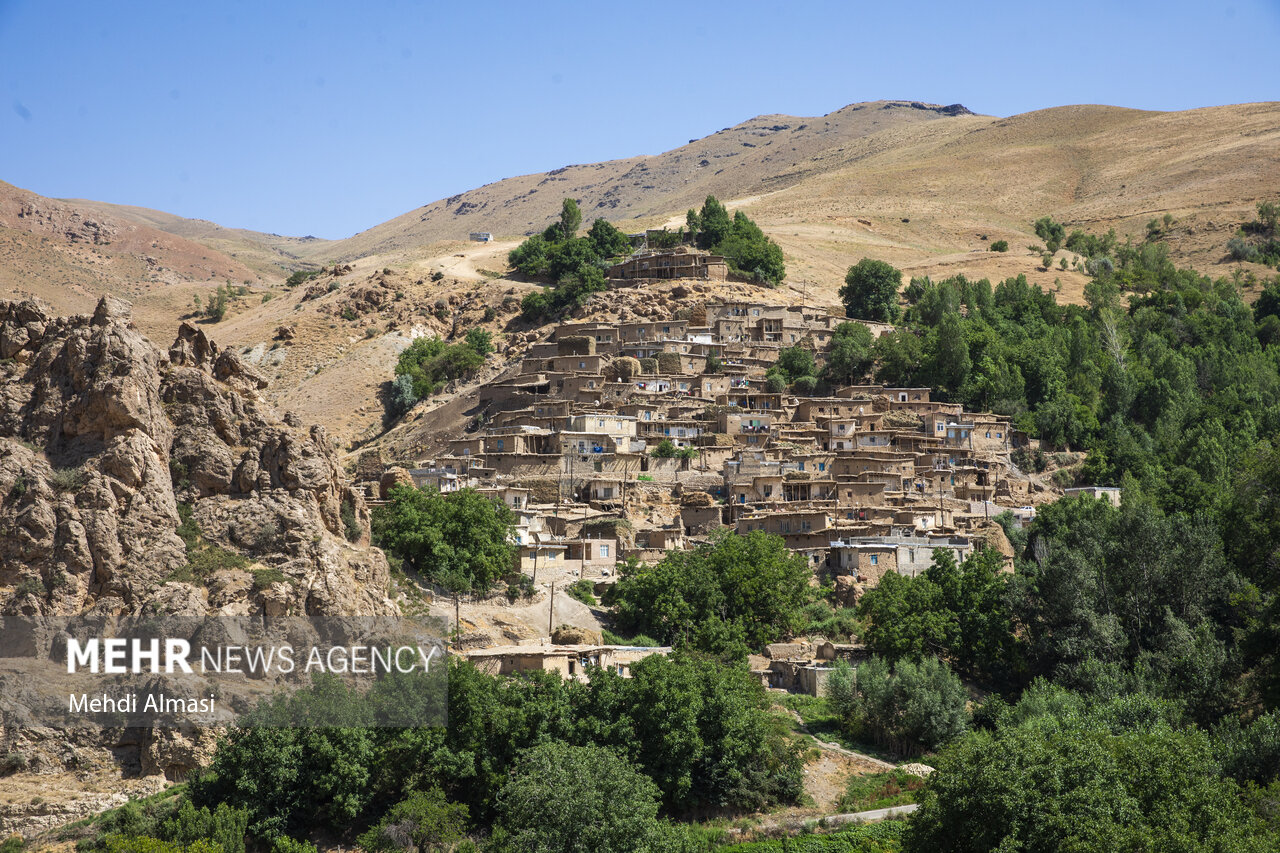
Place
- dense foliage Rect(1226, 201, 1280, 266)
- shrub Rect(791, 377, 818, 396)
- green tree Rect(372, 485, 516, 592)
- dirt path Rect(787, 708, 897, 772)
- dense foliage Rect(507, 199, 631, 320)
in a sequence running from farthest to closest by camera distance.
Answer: dense foliage Rect(1226, 201, 1280, 266) < dense foliage Rect(507, 199, 631, 320) < shrub Rect(791, 377, 818, 396) < green tree Rect(372, 485, 516, 592) < dirt path Rect(787, 708, 897, 772)

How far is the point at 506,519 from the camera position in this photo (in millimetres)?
47125

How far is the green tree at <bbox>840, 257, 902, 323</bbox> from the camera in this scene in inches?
3250

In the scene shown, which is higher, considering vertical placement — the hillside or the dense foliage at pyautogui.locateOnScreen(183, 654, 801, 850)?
the hillside

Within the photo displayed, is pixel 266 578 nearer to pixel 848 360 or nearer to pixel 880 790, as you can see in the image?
pixel 880 790

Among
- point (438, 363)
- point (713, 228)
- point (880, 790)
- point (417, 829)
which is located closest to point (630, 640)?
point (880, 790)

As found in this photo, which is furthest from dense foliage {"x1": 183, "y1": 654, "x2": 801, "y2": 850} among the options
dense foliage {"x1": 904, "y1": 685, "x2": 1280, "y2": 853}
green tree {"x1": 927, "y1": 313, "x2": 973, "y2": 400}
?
green tree {"x1": 927, "y1": 313, "x2": 973, "y2": 400}

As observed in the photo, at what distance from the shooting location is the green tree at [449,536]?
4291 cm

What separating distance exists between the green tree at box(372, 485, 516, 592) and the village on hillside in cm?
169

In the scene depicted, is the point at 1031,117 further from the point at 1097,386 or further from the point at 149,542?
the point at 149,542

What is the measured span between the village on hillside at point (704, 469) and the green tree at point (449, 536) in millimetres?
1690

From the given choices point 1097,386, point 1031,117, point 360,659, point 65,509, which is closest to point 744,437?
point 1097,386

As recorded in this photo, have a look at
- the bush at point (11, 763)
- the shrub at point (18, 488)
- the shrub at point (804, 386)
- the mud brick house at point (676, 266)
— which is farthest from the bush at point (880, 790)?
the mud brick house at point (676, 266)

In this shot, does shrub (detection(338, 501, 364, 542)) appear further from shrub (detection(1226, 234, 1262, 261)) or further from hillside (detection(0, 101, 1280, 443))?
shrub (detection(1226, 234, 1262, 261))

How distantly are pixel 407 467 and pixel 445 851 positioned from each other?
2831 cm
